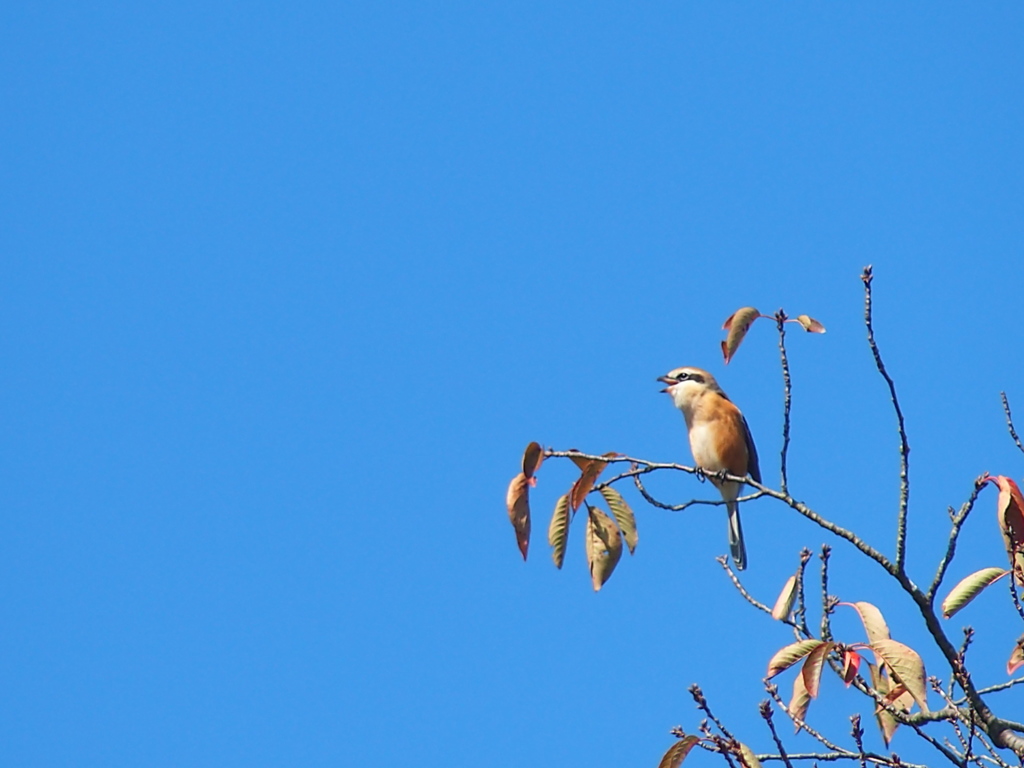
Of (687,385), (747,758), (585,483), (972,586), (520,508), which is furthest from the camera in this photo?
(687,385)

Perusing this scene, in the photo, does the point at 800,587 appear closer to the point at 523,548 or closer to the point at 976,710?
the point at 976,710

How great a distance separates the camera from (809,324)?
12.4 ft

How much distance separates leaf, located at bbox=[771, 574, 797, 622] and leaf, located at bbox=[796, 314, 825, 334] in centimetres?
81

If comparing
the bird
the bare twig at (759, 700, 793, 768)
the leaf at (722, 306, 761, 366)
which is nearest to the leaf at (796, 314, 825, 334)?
the leaf at (722, 306, 761, 366)

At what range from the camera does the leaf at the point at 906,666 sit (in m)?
3.00

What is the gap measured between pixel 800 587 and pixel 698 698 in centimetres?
72

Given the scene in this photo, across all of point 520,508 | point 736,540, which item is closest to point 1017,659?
point 520,508

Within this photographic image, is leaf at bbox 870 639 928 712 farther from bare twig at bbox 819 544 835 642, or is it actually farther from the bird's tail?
the bird's tail

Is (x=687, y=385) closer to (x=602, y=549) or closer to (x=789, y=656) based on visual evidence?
(x=602, y=549)

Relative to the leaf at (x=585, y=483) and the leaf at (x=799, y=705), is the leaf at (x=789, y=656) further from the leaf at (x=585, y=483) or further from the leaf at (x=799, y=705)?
the leaf at (x=585, y=483)

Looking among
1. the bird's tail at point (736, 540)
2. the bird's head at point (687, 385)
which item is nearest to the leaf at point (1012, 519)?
the bird's tail at point (736, 540)

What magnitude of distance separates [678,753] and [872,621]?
83cm

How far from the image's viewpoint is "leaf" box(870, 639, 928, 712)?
300cm

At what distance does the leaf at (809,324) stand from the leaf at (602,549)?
91 centimetres
